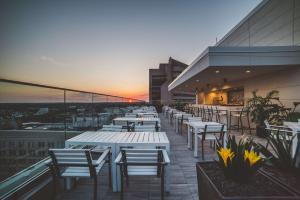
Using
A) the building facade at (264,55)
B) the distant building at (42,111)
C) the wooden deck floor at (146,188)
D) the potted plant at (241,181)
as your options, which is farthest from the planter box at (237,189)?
the building facade at (264,55)

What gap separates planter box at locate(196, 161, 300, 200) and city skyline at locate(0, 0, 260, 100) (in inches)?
323

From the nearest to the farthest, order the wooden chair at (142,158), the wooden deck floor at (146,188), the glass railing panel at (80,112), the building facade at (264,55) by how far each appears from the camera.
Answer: the wooden chair at (142,158) < the wooden deck floor at (146,188) < the glass railing panel at (80,112) < the building facade at (264,55)

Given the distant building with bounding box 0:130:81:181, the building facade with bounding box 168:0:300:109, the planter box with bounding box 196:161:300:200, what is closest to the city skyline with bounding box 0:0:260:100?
the building facade with bounding box 168:0:300:109

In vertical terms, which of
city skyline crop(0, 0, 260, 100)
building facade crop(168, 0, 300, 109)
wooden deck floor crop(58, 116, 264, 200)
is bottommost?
wooden deck floor crop(58, 116, 264, 200)

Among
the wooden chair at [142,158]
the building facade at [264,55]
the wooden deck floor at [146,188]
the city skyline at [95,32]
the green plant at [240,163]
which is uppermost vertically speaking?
the city skyline at [95,32]

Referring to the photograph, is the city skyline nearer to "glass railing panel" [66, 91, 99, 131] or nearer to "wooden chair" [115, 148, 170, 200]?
"glass railing panel" [66, 91, 99, 131]

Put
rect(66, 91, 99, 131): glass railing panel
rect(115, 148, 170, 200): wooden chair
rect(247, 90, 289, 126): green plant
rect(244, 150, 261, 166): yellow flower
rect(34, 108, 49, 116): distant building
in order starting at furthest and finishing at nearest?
rect(247, 90, 289, 126): green plant → rect(66, 91, 99, 131): glass railing panel → rect(34, 108, 49, 116): distant building → rect(115, 148, 170, 200): wooden chair → rect(244, 150, 261, 166): yellow flower

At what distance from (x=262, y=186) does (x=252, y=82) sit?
9362 mm

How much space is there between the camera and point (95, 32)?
39.0 feet

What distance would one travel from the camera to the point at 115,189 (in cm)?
286

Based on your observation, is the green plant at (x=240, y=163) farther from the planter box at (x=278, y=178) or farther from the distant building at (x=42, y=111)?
the distant building at (x=42, y=111)

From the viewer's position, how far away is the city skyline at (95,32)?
10.2m

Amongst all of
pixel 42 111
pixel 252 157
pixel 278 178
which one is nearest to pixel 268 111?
pixel 278 178

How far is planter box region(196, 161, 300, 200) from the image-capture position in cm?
135
